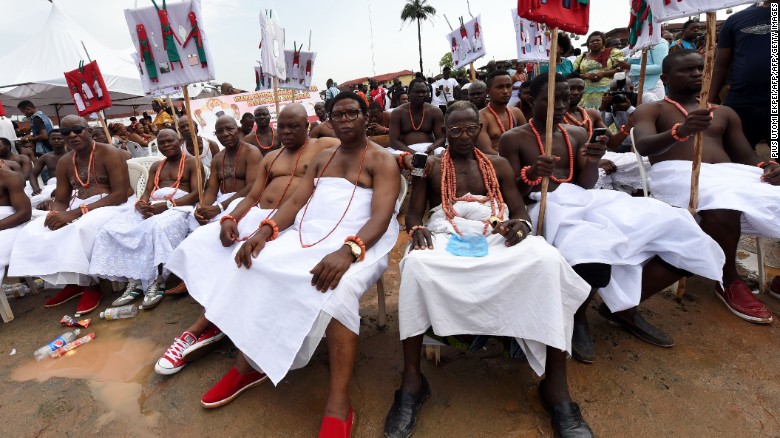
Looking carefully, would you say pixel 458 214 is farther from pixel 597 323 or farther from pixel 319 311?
pixel 597 323

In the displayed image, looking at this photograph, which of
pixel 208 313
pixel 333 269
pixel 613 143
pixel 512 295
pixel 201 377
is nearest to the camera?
pixel 512 295

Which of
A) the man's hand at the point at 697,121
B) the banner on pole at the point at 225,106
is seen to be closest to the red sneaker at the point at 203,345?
the man's hand at the point at 697,121

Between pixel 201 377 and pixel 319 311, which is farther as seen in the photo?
pixel 201 377

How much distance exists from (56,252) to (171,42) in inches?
89.3

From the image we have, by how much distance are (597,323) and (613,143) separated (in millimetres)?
1665

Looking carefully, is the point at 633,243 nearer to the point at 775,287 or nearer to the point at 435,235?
the point at 435,235

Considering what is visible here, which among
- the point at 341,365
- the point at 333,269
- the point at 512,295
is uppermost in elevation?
the point at 333,269

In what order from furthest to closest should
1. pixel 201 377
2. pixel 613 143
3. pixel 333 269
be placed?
pixel 613 143 → pixel 201 377 → pixel 333 269

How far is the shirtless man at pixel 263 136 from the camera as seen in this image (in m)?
6.00

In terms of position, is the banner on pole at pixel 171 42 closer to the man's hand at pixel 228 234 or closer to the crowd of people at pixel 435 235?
the crowd of people at pixel 435 235

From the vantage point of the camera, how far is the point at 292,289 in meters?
2.21

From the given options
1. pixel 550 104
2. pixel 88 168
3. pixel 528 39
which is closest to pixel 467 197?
pixel 550 104

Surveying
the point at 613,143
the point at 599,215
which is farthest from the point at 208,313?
the point at 613,143

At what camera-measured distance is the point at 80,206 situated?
405cm
